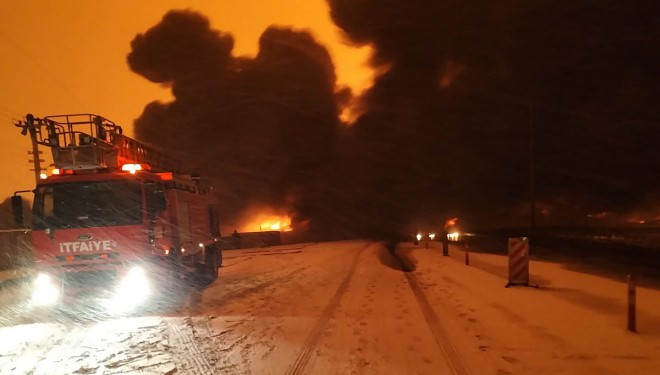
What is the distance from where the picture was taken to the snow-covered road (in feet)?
21.8

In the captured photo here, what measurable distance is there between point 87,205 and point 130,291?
82.5 inches

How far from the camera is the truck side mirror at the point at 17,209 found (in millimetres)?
11719

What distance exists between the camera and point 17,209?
1170cm

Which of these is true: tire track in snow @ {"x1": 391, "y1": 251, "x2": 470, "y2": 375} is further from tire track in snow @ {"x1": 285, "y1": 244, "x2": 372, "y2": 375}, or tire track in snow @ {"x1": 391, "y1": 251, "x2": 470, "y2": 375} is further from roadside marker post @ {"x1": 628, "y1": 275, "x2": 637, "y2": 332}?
roadside marker post @ {"x1": 628, "y1": 275, "x2": 637, "y2": 332}

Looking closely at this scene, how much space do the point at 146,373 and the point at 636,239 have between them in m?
30.6

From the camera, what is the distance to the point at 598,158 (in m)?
48.3

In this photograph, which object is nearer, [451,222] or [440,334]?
[440,334]

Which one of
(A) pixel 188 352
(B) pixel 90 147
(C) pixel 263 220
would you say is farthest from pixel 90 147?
(C) pixel 263 220

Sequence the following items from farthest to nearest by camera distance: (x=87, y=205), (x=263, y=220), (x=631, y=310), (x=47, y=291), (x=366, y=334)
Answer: (x=263, y=220), (x=87, y=205), (x=47, y=291), (x=366, y=334), (x=631, y=310)

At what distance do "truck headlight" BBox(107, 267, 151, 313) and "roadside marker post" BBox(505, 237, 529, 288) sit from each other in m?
8.05

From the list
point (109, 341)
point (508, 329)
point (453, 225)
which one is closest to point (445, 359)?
point (508, 329)

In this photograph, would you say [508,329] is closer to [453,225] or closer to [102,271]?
[102,271]

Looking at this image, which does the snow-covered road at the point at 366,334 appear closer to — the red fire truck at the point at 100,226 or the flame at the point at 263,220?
the red fire truck at the point at 100,226

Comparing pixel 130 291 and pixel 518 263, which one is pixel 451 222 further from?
pixel 130 291
